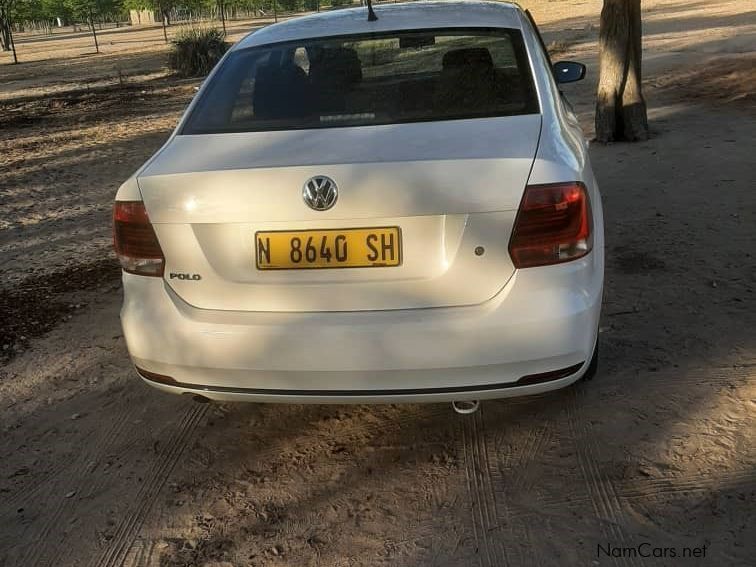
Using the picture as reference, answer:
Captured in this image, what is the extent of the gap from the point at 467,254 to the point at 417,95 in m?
0.85

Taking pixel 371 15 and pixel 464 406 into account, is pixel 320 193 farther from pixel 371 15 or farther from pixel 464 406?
pixel 371 15

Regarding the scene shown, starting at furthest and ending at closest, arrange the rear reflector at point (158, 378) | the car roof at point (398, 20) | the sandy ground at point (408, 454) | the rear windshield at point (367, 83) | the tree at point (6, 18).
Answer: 1. the tree at point (6, 18)
2. the car roof at point (398, 20)
3. the rear windshield at point (367, 83)
4. the rear reflector at point (158, 378)
5. the sandy ground at point (408, 454)

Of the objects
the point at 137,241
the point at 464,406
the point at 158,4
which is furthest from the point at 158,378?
the point at 158,4

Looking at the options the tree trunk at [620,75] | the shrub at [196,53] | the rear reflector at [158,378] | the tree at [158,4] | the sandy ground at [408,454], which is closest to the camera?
the sandy ground at [408,454]

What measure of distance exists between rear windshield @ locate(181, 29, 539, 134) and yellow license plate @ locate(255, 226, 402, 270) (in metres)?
0.56

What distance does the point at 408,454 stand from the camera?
3096 mm

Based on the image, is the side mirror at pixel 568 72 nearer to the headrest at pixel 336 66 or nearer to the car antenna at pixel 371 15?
the car antenna at pixel 371 15

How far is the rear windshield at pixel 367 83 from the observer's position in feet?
9.64

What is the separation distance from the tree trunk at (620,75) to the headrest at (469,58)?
18.8ft

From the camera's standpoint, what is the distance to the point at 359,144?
8.68ft

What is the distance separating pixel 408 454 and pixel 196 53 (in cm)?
2232

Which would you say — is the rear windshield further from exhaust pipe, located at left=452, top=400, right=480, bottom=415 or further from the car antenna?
exhaust pipe, located at left=452, top=400, right=480, bottom=415

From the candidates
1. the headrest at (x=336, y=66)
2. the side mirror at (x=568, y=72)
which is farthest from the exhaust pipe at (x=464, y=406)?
the side mirror at (x=568, y=72)

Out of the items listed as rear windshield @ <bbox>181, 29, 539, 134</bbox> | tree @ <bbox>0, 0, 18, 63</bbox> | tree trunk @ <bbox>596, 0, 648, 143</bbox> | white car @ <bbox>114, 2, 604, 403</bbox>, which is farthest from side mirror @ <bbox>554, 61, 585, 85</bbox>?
tree @ <bbox>0, 0, 18, 63</bbox>
